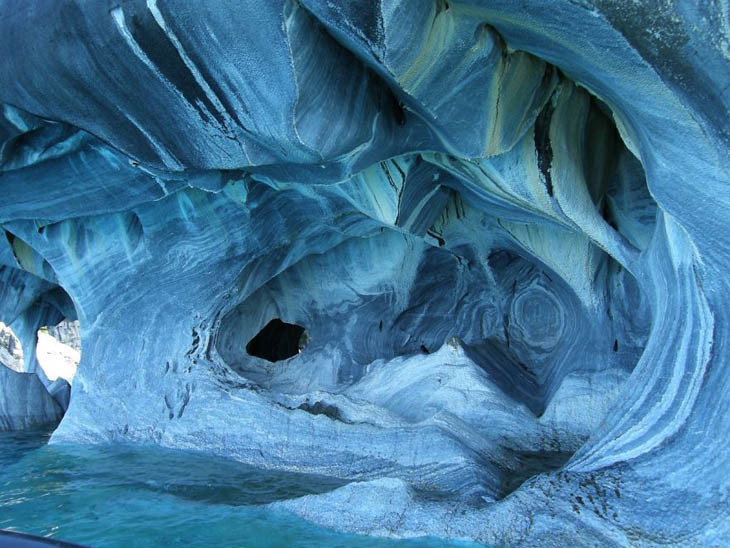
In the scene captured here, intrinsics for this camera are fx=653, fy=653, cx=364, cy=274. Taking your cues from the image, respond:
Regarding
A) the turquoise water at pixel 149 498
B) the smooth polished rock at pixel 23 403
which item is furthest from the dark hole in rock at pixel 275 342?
the turquoise water at pixel 149 498

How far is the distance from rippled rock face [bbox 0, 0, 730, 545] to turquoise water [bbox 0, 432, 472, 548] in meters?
0.22

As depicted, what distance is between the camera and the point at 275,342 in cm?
805

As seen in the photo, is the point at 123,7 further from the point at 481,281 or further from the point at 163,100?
the point at 481,281

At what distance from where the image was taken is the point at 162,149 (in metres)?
4.02

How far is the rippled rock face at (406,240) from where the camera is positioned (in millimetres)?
2857

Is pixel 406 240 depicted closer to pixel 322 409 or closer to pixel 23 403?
pixel 322 409

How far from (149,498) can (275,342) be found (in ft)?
13.7

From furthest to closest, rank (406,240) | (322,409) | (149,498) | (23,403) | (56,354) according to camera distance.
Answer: (56,354)
(23,403)
(406,240)
(322,409)
(149,498)

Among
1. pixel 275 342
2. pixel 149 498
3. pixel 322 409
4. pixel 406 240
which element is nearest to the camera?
pixel 149 498

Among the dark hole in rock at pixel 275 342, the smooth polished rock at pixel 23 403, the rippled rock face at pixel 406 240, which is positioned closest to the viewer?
the rippled rock face at pixel 406 240

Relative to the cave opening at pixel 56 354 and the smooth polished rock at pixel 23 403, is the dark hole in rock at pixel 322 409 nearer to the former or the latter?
the smooth polished rock at pixel 23 403

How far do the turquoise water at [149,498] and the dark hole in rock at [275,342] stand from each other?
265 centimetres

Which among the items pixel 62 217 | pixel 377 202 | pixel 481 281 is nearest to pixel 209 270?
pixel 62 217

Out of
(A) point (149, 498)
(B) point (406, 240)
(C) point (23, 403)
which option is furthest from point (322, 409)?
(C) point (23, 403)
